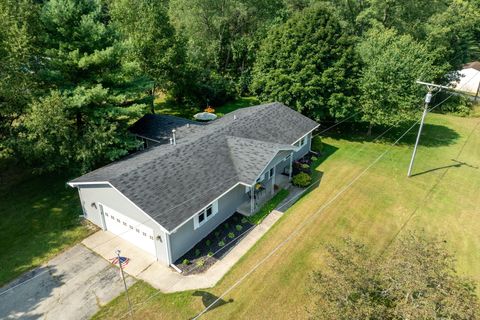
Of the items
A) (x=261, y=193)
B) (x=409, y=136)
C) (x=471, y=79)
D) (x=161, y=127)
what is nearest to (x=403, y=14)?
(x=409, y=136)

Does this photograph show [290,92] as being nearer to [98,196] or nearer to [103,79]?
[103,79]

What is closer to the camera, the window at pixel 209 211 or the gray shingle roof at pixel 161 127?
the window at pixel 209 211

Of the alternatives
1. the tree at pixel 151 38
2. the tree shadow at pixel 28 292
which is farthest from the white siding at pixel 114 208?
→ the tree at pixel 151 38

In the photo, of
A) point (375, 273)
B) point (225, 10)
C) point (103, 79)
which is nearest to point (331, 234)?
point (375, 273)

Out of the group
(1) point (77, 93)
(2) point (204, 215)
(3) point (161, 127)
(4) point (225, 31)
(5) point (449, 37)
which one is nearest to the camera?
(2) point (204, 215)

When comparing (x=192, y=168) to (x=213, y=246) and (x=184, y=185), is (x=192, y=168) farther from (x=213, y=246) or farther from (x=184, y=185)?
(x=213, y=246)

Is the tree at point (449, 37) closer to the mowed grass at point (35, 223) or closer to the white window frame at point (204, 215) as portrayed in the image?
the white window frame at point (204, 215)
